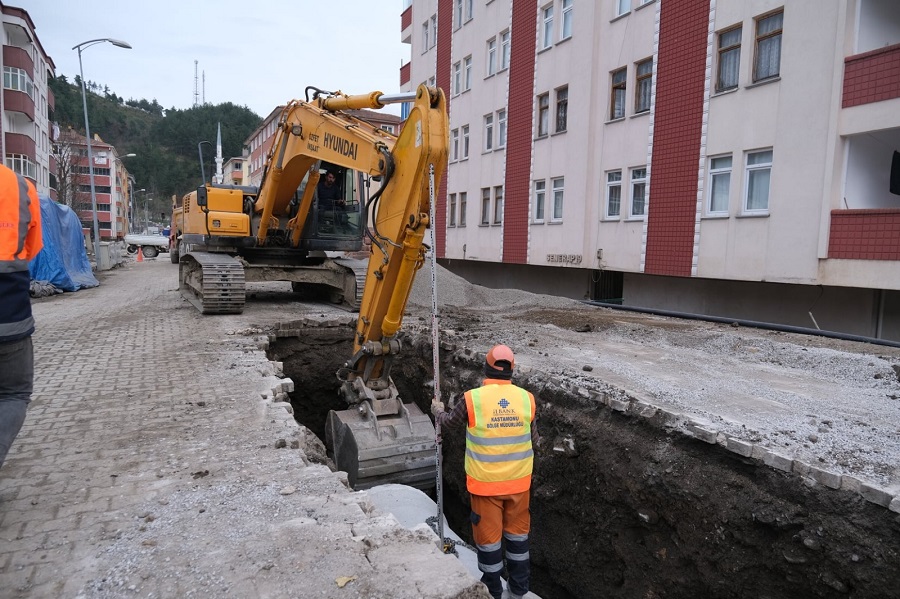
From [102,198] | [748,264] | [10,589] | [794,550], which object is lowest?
[794,550]

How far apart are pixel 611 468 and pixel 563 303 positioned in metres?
10.1

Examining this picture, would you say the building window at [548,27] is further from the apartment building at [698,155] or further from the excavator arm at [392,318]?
the excavator arm at [392,318]

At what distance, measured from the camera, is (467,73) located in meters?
25.9

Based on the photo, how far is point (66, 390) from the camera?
6.32 m

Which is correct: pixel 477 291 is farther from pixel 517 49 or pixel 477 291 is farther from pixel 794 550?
pixel 794 550

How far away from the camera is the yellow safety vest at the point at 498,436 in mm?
4258

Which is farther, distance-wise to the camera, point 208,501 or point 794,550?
point 794,550

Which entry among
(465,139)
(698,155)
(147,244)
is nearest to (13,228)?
(698,155)

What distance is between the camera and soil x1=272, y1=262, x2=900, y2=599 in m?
4.21

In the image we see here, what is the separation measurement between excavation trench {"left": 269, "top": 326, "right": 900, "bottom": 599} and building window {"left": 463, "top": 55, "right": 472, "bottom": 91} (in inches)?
820

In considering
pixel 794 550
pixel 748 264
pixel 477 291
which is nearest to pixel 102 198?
pixel 477 291

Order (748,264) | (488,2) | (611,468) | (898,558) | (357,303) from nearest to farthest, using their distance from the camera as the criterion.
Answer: (898,558) → (611,468) → (357,303) → (748,264) → (488,2)

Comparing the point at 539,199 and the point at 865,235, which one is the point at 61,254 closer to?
the point at 539,199

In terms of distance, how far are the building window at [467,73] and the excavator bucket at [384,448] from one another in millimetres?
21545
